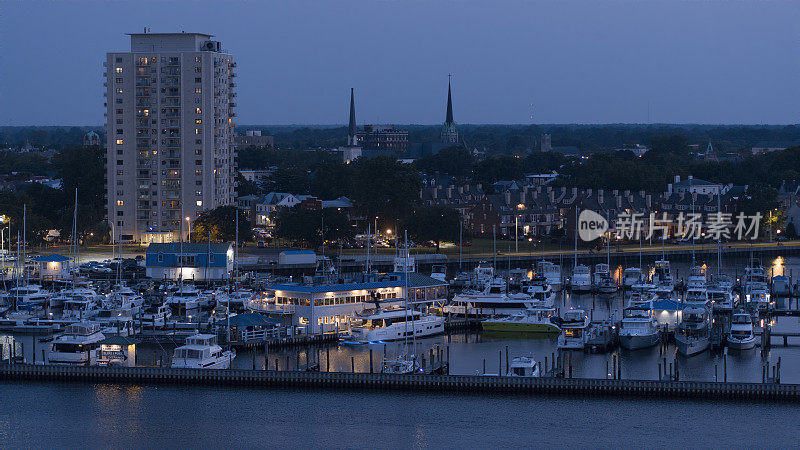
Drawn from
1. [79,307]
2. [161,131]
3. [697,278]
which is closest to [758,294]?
[697,278]

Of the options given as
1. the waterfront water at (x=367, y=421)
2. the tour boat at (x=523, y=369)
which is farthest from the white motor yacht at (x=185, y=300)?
the tour boat at (x=523, y=369)

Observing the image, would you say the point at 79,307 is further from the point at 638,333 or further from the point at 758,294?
the point at 758,294

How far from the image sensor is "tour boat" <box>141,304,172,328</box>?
4078cm

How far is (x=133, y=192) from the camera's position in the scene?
2746 inches

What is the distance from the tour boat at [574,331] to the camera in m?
37.3

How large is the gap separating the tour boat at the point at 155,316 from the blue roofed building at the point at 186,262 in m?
9.88

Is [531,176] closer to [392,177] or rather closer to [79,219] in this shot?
[392,177]

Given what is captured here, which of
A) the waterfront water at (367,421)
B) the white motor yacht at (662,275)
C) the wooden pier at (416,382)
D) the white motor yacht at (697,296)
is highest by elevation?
the white motor yacht at (662,275)

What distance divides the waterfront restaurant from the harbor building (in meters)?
29.7

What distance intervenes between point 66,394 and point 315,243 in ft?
112

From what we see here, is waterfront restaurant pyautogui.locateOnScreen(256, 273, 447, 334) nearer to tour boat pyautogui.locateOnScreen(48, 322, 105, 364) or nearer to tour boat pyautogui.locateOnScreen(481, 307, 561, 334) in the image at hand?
tour boat pyautogui.locateOnScreen(481, 307, 561, 334)

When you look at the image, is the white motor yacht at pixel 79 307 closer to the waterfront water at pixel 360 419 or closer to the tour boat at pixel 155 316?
the tour boat at pixel 155 316

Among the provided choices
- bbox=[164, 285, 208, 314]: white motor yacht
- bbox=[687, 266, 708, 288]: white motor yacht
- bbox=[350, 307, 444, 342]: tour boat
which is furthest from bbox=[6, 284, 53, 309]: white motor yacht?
bbox=[687, 266, 708, 288]: white motor yacht

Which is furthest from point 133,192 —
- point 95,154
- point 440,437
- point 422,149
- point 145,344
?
Answer: point 422,149
